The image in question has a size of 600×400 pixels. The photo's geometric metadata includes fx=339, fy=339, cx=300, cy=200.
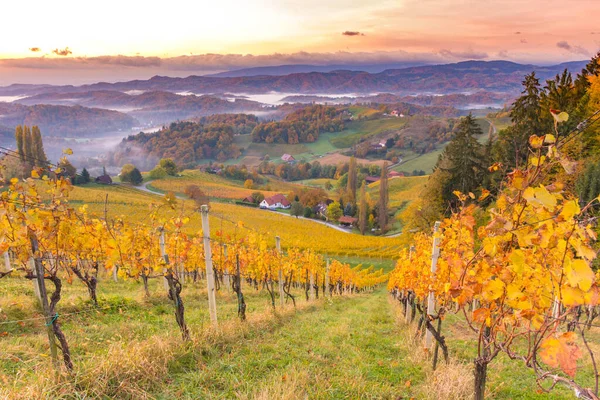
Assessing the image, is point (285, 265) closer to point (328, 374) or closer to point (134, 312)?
point (134, 312)

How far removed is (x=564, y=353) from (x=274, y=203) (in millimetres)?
77476

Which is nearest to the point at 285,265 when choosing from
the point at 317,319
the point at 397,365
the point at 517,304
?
the point at 317,319

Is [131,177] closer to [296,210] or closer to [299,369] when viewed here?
[296,210]

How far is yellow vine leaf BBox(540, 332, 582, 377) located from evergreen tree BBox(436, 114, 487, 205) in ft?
102

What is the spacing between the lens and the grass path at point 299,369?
404cm

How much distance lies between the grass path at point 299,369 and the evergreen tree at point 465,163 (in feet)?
91.3

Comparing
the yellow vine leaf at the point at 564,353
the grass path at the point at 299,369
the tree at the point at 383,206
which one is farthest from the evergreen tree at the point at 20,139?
the yellow vine leaf at the point at 564,353

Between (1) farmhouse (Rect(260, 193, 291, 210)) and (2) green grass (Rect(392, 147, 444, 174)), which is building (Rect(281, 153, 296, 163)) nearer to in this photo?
(2) green grass (Rect(392, 147, 444, 174))

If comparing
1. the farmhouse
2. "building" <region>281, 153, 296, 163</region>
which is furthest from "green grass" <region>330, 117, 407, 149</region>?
the farmhouse

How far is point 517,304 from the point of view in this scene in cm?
276

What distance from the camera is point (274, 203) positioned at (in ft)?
260

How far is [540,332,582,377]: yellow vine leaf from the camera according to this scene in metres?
2.03

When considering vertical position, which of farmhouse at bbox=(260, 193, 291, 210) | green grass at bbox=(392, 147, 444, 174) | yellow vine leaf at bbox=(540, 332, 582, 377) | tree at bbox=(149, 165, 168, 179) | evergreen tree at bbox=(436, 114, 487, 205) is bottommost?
farmhouse at bbox=(260, 193, 291, 210)

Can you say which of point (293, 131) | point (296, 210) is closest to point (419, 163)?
point (296, 210)
